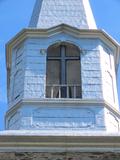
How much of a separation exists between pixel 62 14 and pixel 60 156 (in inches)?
227

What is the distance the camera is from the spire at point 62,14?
15906 millimetres

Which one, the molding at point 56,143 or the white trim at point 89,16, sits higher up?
the white trim at point 89,16

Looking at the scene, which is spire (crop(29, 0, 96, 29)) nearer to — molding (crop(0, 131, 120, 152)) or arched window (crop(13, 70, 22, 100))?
arched window (crop(13, 70, 22, 100))

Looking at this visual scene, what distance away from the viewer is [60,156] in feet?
38.4

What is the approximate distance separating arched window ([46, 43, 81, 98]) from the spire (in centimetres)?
93

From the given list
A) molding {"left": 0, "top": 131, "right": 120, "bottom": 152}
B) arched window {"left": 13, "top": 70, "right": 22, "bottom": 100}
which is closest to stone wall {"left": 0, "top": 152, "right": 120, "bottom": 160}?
molding {"left": 0, "top": 131, "right": 120, "bottom": 152}

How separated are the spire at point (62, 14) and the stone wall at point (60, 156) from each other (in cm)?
496

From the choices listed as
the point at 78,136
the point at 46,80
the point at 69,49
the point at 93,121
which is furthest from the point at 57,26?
the point at 78,136

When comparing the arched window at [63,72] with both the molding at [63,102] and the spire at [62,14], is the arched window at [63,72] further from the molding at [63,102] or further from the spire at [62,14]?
the spire at [62,14]

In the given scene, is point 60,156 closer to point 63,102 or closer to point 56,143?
point 56,143

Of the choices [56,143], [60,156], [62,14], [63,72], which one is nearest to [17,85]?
[63,72]

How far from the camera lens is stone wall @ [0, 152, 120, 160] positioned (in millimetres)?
11680

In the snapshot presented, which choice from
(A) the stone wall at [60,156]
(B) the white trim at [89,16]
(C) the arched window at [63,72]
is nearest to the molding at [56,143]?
(A) the stone wall at [60,156]

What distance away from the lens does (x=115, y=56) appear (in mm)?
15922
